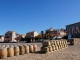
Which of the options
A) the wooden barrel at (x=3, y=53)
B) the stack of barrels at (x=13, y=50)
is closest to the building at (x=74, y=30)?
the stack of barrels at (x=13, y=50)

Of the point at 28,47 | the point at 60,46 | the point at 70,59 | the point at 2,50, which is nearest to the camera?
the point at 70,59

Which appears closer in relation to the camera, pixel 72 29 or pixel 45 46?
pixel 45 46

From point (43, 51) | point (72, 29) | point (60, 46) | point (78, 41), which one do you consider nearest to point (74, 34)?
point (72, 29)

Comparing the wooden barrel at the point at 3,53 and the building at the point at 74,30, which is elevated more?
the building at the point at 74,30

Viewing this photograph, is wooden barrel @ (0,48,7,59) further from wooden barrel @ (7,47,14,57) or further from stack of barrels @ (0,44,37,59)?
wooden barrel @ (7,47,14,57)

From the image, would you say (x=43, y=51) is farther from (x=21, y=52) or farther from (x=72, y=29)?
(x=72, y=29)

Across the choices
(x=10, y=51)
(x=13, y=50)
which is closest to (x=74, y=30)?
(x=13, y=50)

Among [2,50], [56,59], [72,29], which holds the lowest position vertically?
[56,59]

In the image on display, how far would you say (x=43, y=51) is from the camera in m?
15.0

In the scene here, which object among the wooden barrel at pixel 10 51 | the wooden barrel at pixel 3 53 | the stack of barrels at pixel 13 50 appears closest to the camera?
the wooden barrel at pixel 3 53

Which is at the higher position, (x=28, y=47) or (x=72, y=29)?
(x=72, y=29)

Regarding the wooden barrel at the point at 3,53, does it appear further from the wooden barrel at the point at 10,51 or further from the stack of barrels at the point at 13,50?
the wooden barrel at the point at 10,51

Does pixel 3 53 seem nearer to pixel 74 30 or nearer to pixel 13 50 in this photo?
pixel 13 50

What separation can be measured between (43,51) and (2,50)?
16.6 ft
